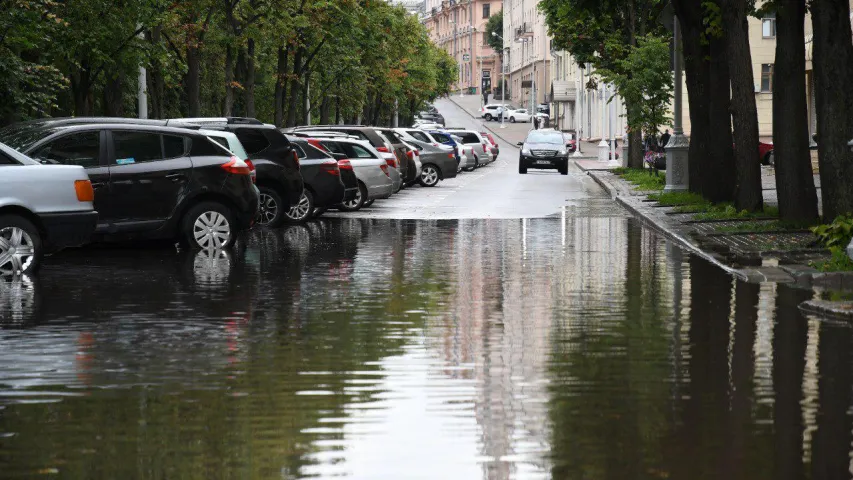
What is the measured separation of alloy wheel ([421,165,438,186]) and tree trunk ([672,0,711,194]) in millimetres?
16897

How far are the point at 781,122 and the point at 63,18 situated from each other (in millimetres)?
16569

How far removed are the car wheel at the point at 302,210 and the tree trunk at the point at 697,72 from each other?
24.2ft

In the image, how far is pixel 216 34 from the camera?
44719 millimetres

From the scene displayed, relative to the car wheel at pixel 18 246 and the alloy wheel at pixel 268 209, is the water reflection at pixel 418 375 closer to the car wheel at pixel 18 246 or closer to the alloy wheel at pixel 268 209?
the car wheel at pixel 18 246

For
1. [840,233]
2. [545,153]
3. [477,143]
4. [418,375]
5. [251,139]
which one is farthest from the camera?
[477,143]

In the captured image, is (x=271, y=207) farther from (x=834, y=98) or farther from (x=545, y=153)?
(x=545, y=153)

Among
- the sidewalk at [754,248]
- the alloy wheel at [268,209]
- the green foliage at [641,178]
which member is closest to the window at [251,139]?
the alloy wheel at [268,209]

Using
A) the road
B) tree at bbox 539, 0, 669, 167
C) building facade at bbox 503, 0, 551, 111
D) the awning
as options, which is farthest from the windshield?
building facade at bbox 503, 0, 551, 111

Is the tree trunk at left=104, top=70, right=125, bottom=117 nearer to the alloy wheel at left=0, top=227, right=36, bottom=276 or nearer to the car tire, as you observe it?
the car tire

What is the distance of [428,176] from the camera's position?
46656mm

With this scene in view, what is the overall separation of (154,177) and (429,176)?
28044mm

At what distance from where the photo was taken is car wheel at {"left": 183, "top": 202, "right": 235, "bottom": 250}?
63.8 feet

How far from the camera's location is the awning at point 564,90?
11550 cm

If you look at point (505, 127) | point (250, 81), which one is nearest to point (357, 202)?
point (250, 81)
